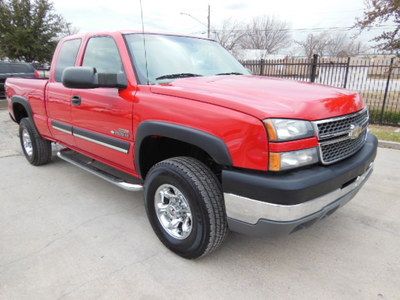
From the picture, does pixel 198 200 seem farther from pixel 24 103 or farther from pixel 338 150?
pixel 24 103

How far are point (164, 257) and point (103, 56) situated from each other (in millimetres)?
2106

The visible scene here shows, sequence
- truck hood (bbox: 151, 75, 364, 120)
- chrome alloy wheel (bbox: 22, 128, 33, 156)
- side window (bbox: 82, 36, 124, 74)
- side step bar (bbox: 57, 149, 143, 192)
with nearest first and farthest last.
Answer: truck hood (bbox: 151, 75, 364, 120), side step bar (bbox: 57, 149, 143, 192), side window (bbox: 82, 36, 124, 74), chrome alloy wheel (bbox: 22, 128, 33, 156)

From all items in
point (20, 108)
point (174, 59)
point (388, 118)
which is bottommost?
point (388, 118)

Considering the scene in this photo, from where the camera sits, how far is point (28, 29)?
18797mm

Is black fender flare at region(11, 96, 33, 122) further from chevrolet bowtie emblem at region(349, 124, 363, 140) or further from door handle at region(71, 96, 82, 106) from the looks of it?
chevrolet bowtie emblem at region(349, 124, 363, 140)

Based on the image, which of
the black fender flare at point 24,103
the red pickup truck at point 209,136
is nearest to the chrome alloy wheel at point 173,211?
the red pickup truck at point 209,136

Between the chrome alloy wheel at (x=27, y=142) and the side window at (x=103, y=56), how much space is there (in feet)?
7.27

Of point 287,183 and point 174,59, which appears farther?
point 174,59

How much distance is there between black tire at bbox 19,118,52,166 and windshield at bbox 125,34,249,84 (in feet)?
8.67

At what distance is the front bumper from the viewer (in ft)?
7.29

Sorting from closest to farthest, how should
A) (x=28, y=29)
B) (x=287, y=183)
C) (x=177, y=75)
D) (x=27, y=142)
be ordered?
(x=287, y=183) < (x=177, y=75) < (x=27, y=142) < (x=28, y=29)

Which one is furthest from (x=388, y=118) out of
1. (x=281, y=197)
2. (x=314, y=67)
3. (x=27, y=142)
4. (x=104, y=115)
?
(x=27, y=142)

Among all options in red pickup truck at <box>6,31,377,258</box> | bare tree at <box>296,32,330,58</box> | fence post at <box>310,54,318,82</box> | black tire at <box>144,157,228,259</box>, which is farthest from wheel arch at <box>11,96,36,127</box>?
bare tree at <box>296,32,330,58</box>

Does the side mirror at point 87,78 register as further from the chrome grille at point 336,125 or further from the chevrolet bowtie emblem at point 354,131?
the chevrolet bowtie emblem at point 354,131
